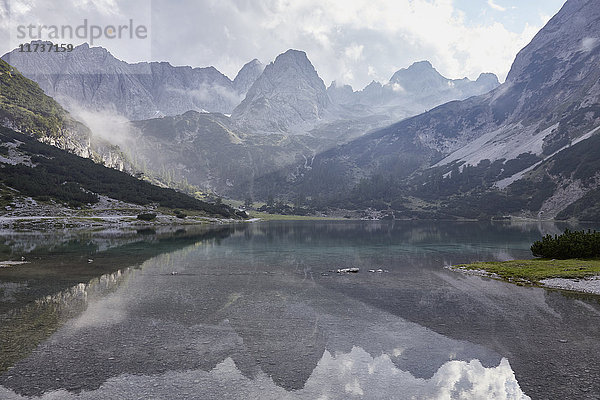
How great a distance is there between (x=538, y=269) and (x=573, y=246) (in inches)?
501

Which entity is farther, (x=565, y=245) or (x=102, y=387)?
(x=565, y=245)

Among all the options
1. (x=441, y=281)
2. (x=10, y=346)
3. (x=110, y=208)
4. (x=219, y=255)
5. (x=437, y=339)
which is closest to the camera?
(x=10, y=346)

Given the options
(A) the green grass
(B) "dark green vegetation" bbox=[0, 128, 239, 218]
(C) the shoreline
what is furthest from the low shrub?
(C) the shoreline

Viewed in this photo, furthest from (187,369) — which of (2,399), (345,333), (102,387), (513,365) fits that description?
(513,365)

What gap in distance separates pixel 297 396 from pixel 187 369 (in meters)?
5.68

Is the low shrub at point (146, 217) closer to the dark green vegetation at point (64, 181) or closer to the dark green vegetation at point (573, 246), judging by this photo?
the dark green vegetation at point (64, 181)

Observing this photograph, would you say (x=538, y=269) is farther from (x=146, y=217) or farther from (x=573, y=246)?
(x=146, y=217)

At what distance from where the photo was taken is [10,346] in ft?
60.3

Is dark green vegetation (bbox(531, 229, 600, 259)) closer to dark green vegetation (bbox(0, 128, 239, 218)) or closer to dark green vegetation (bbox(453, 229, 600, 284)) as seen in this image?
dark green vegetation (bbox(453, 229, 600, 284))

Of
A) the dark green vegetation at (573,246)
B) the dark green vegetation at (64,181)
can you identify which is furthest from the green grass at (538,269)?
the dark green vegetation at (64,181)

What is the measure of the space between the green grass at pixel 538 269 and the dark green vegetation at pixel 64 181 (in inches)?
6023

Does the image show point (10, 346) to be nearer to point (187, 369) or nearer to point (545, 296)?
point (187, 369)

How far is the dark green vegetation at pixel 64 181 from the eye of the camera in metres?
144

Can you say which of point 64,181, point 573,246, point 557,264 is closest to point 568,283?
point 557,264
